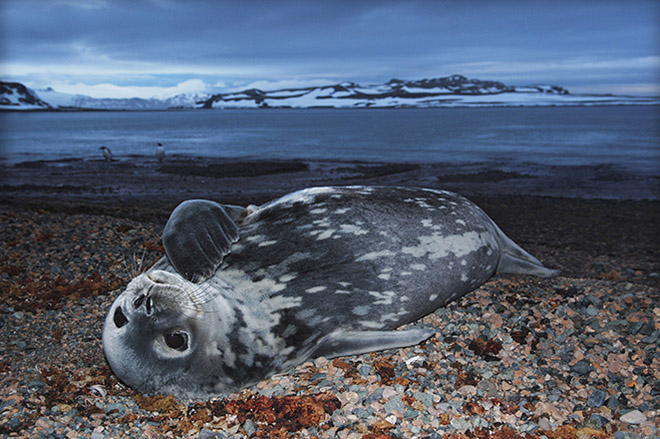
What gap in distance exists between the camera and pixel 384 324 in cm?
412

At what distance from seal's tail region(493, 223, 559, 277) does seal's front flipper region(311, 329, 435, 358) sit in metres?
2.00

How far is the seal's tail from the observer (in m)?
5.54

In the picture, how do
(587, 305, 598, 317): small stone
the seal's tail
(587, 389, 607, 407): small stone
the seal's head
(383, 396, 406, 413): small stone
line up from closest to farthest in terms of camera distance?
the seal's head
(383, 396, 406, 413): small stone
(587, 389, 607, 407): small stone
(587, 305, 598, 317): small stone
the seal's tail

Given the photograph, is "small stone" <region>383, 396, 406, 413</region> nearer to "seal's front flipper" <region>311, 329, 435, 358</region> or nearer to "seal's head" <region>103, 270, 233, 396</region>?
"seal's front flipper" <region>311, 329, 435, 358</region>

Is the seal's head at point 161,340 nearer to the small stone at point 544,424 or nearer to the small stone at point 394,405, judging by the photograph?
the small stone at point 394,405

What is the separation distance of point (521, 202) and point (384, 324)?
13.9 m

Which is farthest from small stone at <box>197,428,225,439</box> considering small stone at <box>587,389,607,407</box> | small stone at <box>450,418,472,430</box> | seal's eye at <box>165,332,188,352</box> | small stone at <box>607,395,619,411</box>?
small stone at <box>607,395,619,411</box>

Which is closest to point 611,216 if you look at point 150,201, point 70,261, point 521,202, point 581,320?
point 521,202

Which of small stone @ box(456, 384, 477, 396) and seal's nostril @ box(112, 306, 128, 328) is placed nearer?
seal's nostril @ box(112, 306, 128, 328)

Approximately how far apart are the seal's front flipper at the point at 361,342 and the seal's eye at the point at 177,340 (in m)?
1.02

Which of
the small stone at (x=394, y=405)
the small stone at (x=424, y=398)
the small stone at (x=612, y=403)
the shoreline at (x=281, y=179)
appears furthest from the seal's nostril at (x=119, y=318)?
the shoreline at (x=281, y=179)

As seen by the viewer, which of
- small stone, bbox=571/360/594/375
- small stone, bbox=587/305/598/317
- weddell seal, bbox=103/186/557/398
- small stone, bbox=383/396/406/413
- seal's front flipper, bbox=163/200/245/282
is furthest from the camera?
small stone, bbox=587/305/598/317

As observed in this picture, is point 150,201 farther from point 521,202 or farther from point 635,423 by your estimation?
point 635,423

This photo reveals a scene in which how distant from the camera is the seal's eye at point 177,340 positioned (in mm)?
3301
